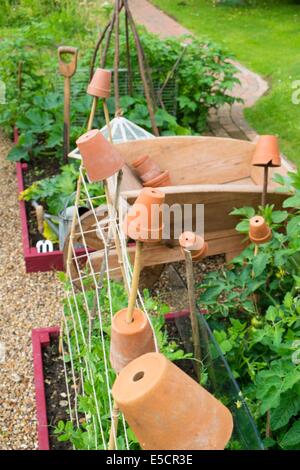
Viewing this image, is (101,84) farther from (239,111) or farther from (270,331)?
(239,111)

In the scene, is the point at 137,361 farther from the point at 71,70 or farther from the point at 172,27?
the point at 172,27

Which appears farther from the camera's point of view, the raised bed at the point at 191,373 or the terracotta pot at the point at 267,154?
the terracotta pot at the point at 267,154

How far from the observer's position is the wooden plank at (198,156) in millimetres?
3670

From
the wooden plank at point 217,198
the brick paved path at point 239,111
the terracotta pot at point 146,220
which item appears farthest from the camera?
the brick paved path at point 239,111

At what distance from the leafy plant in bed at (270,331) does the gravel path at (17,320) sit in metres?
1.01

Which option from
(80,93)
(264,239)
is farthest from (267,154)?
(80,93)

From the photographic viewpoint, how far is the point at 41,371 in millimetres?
2832

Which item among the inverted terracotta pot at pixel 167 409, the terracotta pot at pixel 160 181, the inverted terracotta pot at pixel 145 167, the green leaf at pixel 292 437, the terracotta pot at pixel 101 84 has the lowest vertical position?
the green leaf at pixel 292 437

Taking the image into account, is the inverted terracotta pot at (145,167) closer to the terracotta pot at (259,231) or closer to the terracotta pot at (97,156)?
the terracotta pot at (259,231)

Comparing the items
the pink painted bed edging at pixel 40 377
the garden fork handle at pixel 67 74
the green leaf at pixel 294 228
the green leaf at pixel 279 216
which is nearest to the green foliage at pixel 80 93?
the garden fork handle at pixel 67 74

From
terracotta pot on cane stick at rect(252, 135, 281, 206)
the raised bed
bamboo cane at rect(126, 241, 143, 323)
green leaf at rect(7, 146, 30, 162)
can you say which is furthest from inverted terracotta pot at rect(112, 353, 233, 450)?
green leaf at rect(7, 146, 30, 162)

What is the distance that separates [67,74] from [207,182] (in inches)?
56.7

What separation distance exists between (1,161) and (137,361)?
180 inches

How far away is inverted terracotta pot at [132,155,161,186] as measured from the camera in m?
3.53
